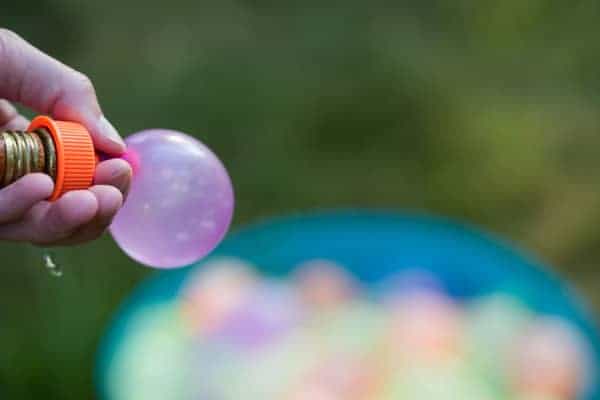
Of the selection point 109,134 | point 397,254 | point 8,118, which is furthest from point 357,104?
point 109,134

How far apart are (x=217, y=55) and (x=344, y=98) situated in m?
0.25

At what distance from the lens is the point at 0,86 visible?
0.79 m

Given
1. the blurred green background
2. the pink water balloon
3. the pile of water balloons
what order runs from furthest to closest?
the blurred green background
the pile of water balloons
the pink water balloon

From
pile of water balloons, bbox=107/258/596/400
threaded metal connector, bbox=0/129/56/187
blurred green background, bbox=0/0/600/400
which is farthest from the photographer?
blurred green background, bbox=0/0/600/400

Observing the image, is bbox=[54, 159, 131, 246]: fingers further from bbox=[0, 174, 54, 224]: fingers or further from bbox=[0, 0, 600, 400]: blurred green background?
bbox=[0, 0, 600, 400]: blurred green background

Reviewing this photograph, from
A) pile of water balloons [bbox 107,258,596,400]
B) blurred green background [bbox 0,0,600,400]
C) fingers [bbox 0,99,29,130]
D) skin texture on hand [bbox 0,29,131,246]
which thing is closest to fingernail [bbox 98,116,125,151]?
skin texture on hand [bbox 0,29,131,246]

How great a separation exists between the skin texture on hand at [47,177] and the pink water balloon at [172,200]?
3 centimetres

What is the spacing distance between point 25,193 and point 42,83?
17 centimetres

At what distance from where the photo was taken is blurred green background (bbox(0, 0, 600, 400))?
5.09ft

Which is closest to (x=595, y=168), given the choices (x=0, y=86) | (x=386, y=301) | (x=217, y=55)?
(x=386, y=301)

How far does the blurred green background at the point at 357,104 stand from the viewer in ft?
5.09

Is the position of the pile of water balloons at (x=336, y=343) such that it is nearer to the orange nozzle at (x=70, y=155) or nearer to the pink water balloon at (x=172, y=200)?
the pink water balloon at (x=172, y=200)

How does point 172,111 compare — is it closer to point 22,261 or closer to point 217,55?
point 217,55

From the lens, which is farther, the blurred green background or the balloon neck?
the blurred green background
